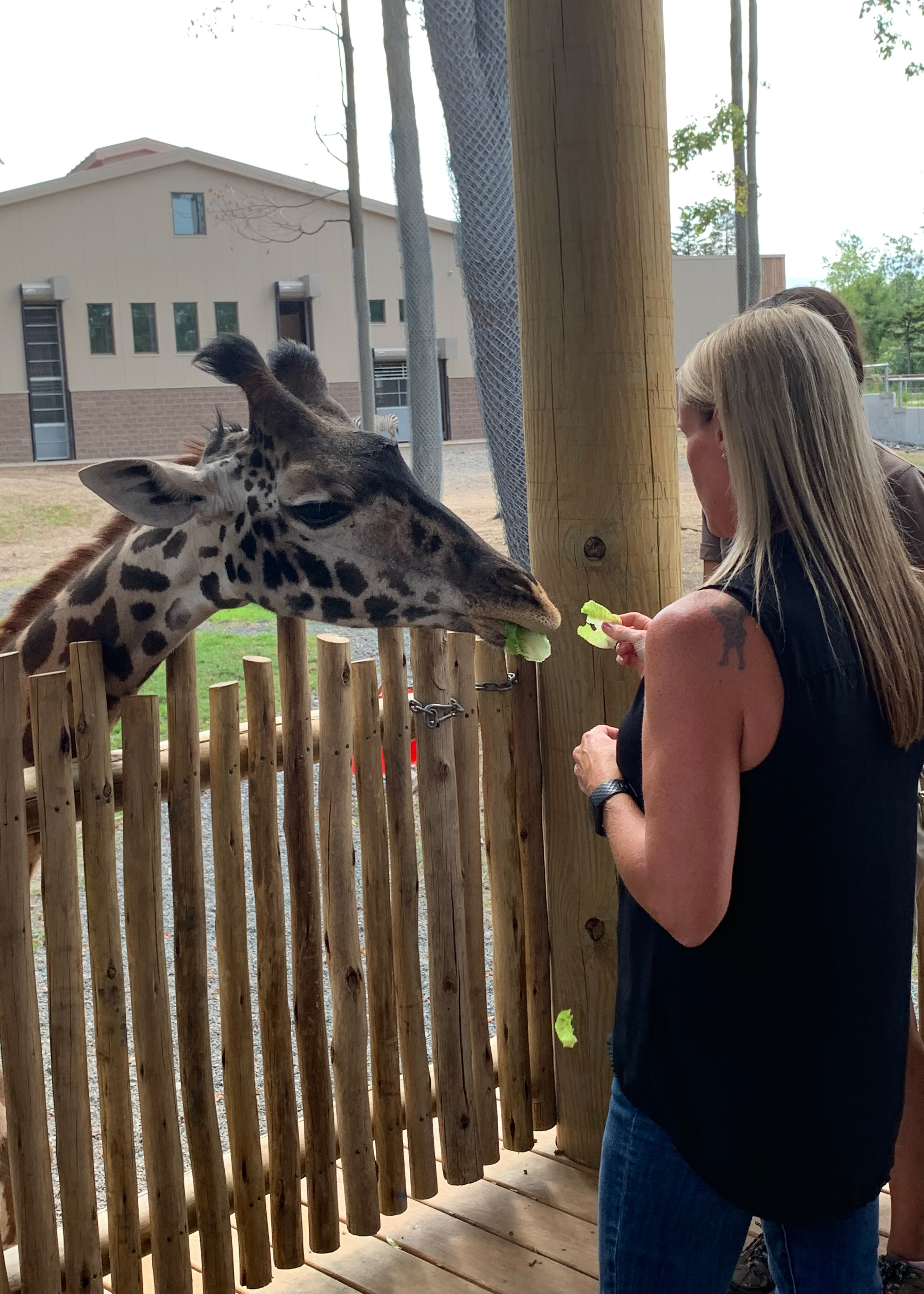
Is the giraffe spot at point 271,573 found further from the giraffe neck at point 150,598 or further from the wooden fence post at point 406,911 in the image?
the wooden fence post at point 406,911

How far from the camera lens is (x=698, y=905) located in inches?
58.2

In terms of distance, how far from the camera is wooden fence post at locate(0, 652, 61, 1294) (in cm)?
216

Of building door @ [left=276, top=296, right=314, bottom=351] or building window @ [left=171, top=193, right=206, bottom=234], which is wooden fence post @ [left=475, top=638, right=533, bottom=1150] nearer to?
building door @ [left=276, top=296, right=314, bottom=351]

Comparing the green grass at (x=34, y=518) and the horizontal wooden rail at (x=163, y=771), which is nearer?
the horizontal wooden rail at (x=163, y=771)

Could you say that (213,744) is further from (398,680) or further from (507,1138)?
(507,1138)

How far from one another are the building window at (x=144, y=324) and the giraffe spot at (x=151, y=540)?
2113 cm

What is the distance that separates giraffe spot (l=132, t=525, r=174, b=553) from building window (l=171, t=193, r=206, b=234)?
21476 mm

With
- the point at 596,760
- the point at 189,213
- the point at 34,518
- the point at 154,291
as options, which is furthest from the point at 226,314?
the point at 596,760

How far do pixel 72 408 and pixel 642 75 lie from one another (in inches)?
858

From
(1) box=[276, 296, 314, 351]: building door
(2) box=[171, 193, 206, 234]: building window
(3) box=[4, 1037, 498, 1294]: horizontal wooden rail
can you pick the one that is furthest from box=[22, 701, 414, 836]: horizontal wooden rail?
(2) box=[171, 193, 206, 234]: building window

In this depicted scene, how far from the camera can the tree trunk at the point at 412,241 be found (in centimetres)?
825

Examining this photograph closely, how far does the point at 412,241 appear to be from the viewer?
28.0 feet

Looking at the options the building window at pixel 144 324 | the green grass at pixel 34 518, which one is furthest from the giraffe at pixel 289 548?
the building window at pixel 144 324

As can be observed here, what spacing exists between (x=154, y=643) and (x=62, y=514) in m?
14.1
